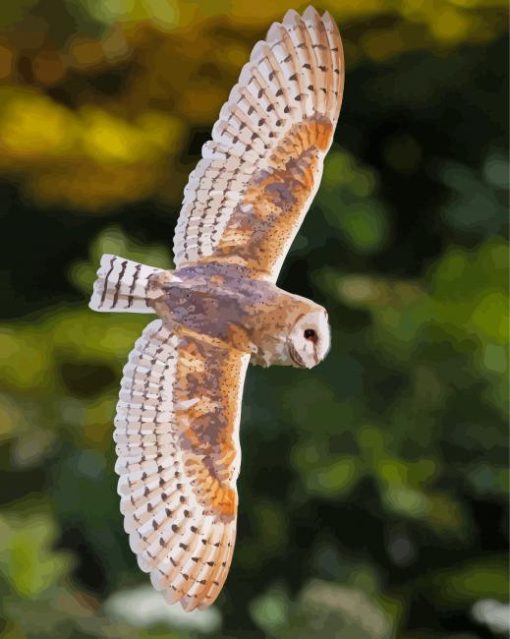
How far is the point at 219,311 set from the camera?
663 mm

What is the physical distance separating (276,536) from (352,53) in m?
0.37

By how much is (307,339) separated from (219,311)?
6 centimetres

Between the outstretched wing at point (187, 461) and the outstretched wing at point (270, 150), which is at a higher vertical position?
the outstretched wing at point (270, 150)

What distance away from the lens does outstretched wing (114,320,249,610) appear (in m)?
0.65

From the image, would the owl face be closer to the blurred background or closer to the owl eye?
the owl eye

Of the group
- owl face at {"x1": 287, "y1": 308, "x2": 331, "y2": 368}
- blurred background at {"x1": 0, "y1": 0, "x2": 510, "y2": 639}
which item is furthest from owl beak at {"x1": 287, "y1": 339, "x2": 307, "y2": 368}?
blurred background at {"x1": 0, "y1": 0, "x2": 510, "y2": 639}

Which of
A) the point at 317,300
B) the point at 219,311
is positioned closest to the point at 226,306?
the point at 219,311

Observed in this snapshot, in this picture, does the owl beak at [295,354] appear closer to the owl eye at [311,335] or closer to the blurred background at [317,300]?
the owl eye at [311,335]

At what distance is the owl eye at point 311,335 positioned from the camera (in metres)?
0.63

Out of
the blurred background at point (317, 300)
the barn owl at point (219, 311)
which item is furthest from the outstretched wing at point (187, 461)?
the blurred background at point (317, 300)

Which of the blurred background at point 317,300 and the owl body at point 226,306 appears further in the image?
the blurred background at point 317,300

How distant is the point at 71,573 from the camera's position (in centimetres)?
83

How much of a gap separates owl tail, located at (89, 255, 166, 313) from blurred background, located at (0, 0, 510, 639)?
8 cm

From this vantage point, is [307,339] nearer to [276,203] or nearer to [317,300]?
[276,203]
